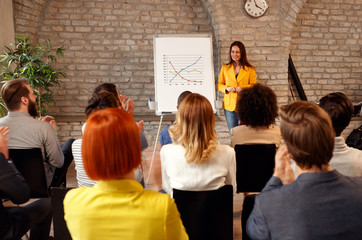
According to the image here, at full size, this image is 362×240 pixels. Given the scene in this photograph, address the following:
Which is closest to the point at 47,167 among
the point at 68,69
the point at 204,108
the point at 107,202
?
the point at 204,108

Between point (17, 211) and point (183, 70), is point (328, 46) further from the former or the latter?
point (17, 211)

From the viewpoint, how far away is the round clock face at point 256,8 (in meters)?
4.30

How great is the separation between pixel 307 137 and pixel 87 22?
174 inches

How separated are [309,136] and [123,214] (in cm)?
63

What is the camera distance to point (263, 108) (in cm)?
214

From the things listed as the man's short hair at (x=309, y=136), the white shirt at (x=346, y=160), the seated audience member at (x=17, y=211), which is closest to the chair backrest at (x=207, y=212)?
the man's short hair at (x=309, y=136)

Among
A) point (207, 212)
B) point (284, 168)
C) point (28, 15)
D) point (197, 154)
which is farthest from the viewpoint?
point (28, 15)

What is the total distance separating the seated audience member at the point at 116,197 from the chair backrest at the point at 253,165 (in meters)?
1.19

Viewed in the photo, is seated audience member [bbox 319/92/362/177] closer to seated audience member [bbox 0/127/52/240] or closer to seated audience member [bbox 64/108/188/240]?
seated audience member [bbox 64/108/188/240]

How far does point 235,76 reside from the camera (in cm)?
389

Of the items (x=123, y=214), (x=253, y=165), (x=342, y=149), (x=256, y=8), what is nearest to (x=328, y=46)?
(x=256, y=8)

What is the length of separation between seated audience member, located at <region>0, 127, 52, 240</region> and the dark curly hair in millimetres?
1466

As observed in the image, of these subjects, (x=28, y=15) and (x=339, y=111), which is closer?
(x=339, y=111)

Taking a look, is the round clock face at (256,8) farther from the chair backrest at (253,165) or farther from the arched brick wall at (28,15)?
the arched brick wall at (28,15)
